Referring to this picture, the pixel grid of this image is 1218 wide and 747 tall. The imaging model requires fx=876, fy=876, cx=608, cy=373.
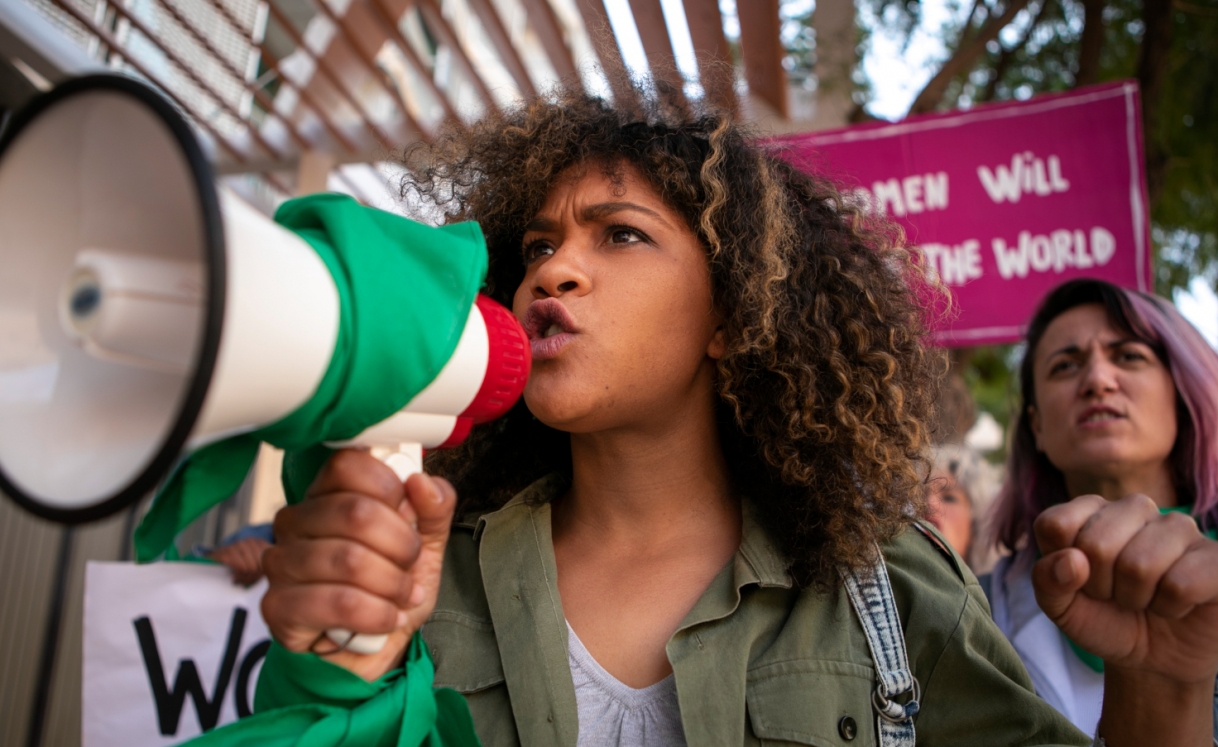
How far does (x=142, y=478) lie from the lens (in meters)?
0.75

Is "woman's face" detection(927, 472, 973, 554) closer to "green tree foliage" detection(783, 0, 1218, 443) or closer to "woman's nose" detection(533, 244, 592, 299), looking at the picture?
"green tree foliage" detection(783, 0, 1218, 443)

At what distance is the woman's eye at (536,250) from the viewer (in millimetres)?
1799

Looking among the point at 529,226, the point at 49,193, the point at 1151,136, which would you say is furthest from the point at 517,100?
the point at 1151,136

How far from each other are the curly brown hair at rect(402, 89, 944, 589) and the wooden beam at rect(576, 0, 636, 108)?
0.05 meters

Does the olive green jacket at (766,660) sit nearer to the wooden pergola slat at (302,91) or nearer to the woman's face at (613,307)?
the woman's face at (613,307)

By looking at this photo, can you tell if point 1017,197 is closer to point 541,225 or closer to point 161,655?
point 541,225

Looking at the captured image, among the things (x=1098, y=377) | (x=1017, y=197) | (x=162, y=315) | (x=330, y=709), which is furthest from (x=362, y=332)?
(x=1017, y=197)

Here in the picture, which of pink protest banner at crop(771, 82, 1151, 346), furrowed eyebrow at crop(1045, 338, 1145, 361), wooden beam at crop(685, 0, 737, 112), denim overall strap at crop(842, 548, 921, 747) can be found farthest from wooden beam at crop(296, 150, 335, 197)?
denim overall strap at crop(842, 548, 921, 747)

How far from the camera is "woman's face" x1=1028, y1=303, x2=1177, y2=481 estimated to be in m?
2.42

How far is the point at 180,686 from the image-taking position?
2.41 metres

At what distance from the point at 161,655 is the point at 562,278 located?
1723 millimetres

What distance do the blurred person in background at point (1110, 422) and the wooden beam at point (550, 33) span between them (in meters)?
1.98

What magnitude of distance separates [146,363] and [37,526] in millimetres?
3800

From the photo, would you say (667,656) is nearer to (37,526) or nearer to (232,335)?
(232,335)
